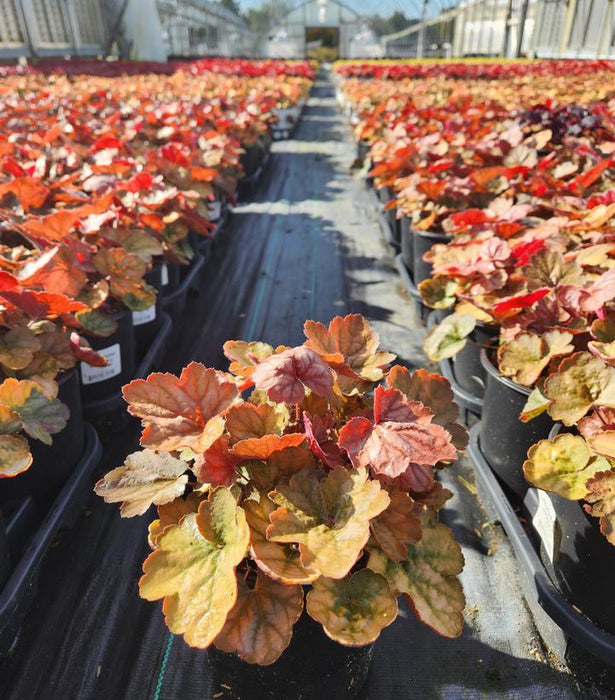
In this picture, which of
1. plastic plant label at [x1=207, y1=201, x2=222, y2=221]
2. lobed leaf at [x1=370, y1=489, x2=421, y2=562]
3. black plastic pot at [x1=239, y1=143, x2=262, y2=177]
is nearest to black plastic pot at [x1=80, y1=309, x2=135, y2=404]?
lobed leaf at [x1=370, y1=489, x2=421, y2=562]

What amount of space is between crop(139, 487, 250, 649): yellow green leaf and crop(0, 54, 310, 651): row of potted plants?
1.73 ft

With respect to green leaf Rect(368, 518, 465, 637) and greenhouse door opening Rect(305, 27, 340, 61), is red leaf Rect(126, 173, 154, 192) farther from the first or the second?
greenhouse door opening Rect(305, 27, 340, 61)

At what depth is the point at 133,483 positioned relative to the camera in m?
1.09

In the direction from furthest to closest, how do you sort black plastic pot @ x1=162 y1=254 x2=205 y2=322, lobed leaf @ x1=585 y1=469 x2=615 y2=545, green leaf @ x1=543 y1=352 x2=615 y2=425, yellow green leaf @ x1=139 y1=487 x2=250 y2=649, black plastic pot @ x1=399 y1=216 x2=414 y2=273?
black plastic pot @ x1=399 y1=216 x2=414 y2=273, black plastic pot @ x1=162 y1=254 x2=205 y2=322, green leaf @ x1=543 y1=352 x2=615 y2=425, lobed leaf @ x1=585 y1=469 x2=615 y2=545, yellow green leaf @ x1=139 y1=487 x2=250 y2=649

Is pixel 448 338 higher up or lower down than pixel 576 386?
lower down

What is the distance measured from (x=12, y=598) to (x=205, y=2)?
43.5m

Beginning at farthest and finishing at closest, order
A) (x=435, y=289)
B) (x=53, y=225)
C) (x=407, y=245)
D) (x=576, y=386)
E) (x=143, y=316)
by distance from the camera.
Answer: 1. (x=407, y=245)
2. (x=143, y=316)
3. (x=435, y=289)
4. (x=53, y=225)
5. (x=576, y=386)

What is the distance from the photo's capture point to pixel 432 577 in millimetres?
1066

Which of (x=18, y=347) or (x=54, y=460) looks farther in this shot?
(x=54, y=460)

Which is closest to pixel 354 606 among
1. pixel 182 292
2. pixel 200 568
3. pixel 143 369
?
pixel 200 568

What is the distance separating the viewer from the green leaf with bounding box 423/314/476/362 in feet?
6.15

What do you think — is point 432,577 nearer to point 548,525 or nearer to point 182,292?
point 548,525

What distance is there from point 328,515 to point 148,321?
7.10ft

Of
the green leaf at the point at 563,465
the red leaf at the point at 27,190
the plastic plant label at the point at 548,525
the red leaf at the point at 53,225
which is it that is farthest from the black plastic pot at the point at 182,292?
the green leaf at the point at 563,465
